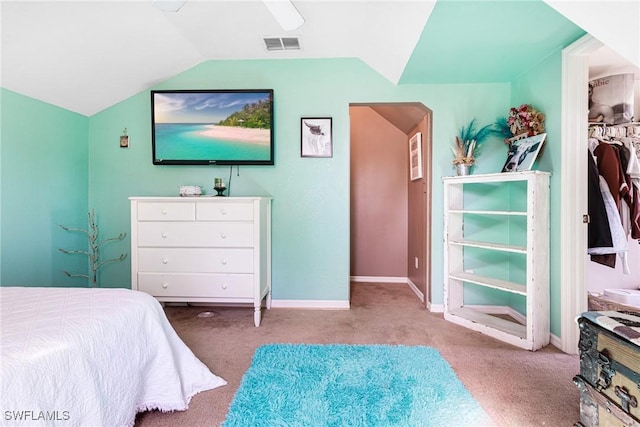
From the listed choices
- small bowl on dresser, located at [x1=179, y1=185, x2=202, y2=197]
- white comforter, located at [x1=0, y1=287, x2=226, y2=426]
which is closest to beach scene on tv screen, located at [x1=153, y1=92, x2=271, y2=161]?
small bowl on dresser, located at [x1=179, y1=185, x2=202, y2=197]

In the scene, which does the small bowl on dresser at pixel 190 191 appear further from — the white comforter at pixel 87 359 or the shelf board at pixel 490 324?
the shelf board at pixel 490 324

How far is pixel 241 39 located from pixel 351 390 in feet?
8.88

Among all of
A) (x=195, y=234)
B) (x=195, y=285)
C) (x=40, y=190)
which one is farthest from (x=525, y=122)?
(x=40, y=190)

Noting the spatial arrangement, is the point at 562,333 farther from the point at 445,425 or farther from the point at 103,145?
the point at 103,145

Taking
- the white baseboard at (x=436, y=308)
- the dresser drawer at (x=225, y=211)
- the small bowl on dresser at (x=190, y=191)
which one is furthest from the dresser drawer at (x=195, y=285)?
the white baseboard at (x=436, y=308)

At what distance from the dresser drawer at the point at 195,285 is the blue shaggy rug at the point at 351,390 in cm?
57

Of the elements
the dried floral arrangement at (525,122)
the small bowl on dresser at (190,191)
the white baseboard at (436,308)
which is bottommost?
the white baseboard at (436,308)

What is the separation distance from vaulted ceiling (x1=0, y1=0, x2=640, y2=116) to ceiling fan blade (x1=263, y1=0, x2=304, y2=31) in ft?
1.49

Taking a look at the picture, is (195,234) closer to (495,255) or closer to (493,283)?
(493,283)

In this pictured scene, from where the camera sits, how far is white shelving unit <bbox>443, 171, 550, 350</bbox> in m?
2.03

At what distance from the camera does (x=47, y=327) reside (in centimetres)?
92

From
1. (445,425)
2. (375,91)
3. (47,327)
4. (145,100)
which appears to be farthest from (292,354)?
(145,100)

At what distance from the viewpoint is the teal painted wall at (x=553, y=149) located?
6.60ft

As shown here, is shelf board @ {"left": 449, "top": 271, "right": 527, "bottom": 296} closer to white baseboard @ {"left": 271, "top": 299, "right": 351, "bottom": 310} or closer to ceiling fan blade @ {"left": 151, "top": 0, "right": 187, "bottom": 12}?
white baseboard @ {"left": 271, "top": 299, "right": 351, "bottom": 310}
